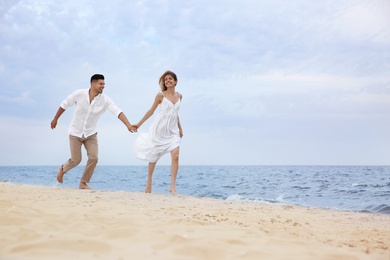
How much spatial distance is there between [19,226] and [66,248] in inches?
37.2

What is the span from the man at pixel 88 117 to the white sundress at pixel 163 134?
41cm

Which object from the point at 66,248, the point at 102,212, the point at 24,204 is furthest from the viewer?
the point at 24,204

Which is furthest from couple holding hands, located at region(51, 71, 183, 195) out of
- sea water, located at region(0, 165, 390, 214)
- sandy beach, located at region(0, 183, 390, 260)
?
sandy beach, located at region(0, 183, 390, 260)

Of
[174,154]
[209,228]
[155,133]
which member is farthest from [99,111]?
[209,228]

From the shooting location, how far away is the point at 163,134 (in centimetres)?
776

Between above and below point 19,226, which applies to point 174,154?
above

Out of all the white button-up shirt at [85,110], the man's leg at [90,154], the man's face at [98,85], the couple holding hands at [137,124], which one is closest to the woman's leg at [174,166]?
the couple holding hands at [137,124]

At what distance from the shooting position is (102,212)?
4.21m

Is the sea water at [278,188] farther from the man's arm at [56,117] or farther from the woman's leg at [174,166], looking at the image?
the man's arm at [56,117]

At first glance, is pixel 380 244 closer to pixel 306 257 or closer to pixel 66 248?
pixel 306 257

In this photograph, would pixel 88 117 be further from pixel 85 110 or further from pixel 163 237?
pixel 163 237

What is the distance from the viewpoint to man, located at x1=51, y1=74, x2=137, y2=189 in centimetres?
783

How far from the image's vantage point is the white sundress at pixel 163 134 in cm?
761

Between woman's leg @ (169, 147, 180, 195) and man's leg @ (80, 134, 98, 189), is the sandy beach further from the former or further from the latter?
man's leg @ (80, 134, 98, 189)
